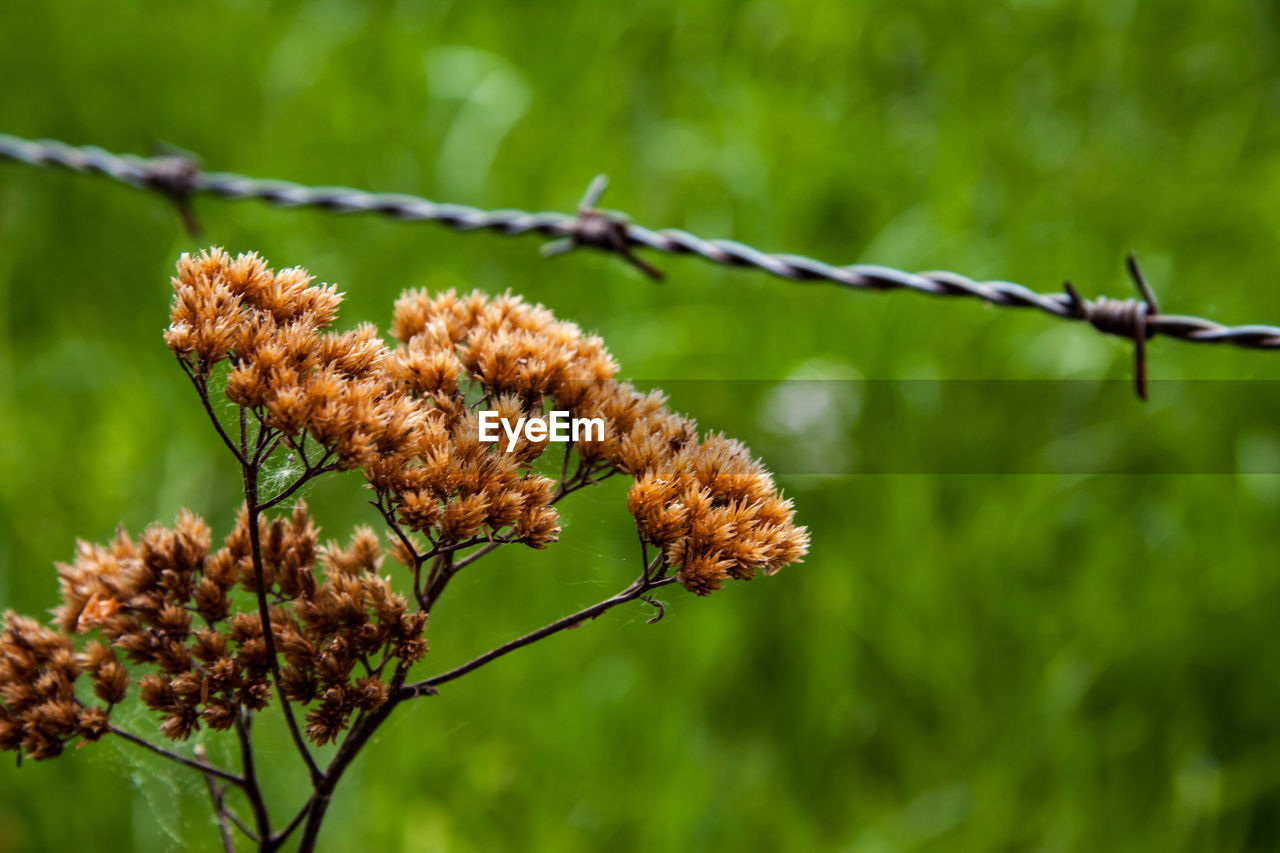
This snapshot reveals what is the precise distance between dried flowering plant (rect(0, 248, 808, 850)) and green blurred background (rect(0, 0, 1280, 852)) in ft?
1.25

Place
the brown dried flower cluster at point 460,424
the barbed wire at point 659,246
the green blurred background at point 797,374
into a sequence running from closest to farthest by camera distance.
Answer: the brown dried flower cluster at point 460,424, the barbed wire at point 659,246, the green blurred background at point 797,374

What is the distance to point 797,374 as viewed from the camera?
8.53 feet

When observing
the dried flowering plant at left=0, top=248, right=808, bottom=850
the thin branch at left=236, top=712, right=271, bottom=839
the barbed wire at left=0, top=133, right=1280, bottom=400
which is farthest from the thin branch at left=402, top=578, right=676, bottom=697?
the barbed wire at left=0, top=133, right=1280, bottom=400

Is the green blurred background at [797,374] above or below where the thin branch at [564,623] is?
above

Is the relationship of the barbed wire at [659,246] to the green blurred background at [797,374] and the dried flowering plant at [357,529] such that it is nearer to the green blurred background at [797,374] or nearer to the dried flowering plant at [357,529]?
the green blurred background at [797,374]

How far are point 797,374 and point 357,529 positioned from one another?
1.82 m

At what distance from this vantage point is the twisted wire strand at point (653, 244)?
4.54ft

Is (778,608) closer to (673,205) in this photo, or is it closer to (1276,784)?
(1276,784)

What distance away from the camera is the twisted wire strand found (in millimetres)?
1383

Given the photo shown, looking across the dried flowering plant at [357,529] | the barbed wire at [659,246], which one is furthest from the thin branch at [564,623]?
Answer: the barbed wire at [659,246]

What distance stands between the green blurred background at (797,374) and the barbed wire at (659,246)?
0.84 feet

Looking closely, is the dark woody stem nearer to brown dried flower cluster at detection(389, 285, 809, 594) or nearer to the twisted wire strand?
brown dried flower cluster at detection(389, 285, 809, 594)

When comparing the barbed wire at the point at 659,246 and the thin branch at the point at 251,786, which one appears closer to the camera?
the thin branch at the point at 251,786

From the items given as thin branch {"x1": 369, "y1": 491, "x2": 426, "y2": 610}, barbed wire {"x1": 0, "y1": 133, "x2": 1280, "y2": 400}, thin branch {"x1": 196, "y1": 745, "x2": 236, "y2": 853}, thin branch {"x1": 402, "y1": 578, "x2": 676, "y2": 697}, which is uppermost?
barbed wire {"x1": 0, "y1": 133, "x2": 1280, "y2": 400}
